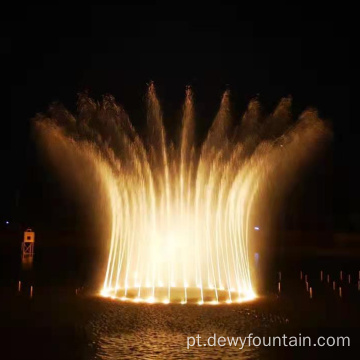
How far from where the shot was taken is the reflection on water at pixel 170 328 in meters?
9.99

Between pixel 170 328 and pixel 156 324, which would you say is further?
pixel 156 324

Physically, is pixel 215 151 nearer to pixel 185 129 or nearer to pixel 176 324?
pixel 185 129

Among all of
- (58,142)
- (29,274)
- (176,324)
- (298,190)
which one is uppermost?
(298,190)

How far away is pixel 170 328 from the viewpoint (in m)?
12.1

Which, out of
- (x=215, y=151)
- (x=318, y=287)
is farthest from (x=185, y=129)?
(x=318, y=287)

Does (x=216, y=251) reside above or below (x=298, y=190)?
below

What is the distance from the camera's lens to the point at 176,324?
1261 centimetres

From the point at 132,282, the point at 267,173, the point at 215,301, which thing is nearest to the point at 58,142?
the point at 132,282

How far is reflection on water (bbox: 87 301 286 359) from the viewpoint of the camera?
9992mm

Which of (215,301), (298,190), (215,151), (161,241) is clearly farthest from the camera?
(298,190)

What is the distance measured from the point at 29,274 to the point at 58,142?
6030mm

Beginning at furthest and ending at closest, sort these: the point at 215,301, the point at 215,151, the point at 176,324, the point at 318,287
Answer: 1. the point at 215,151
2. the point at 318,287
3. the point at 215,301
4. the point at 176,324

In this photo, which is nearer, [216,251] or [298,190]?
[216,251]

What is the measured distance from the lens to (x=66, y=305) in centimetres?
1497
